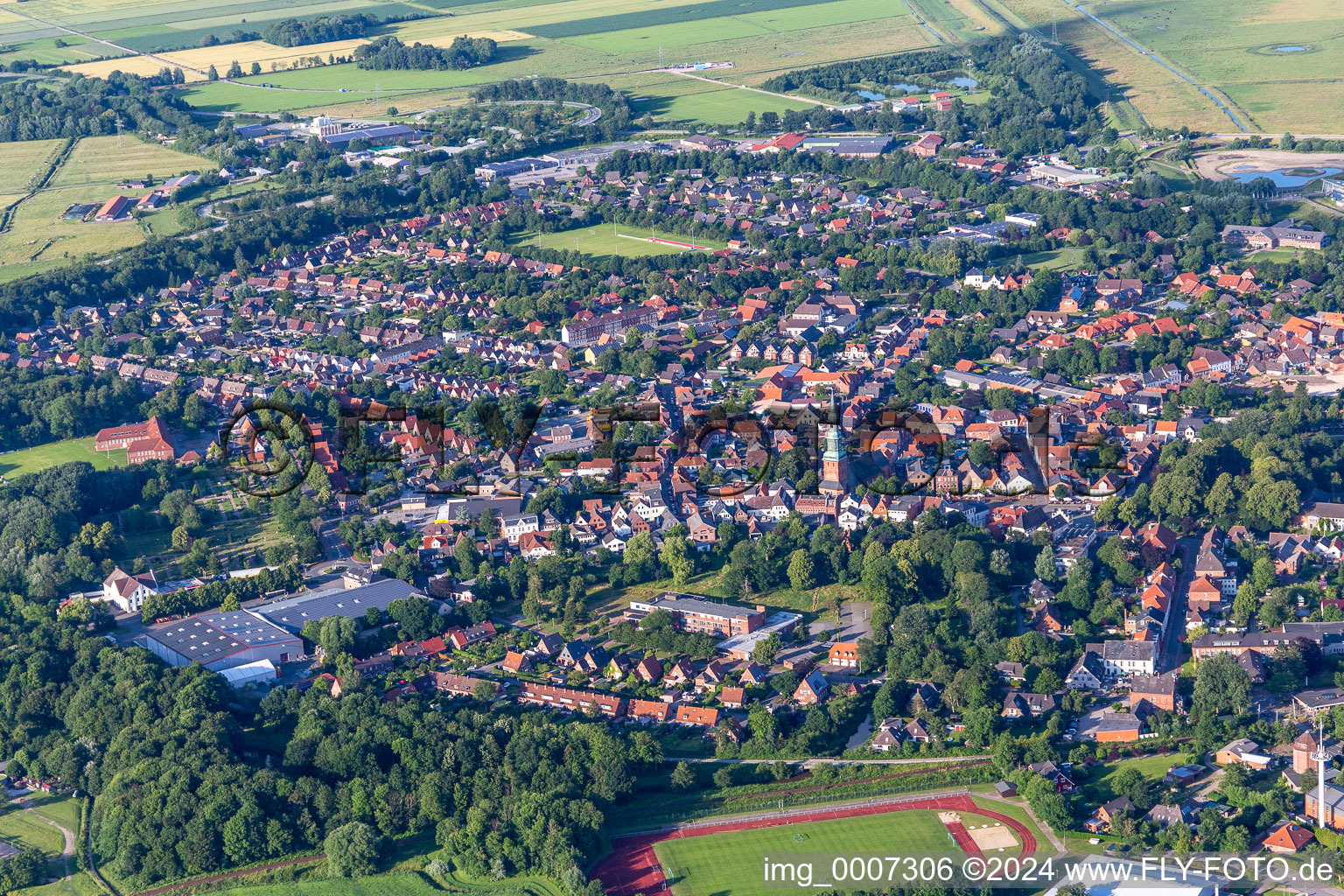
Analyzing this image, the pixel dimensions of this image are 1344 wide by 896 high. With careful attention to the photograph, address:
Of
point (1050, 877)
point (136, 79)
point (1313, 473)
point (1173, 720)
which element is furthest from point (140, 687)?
point (136, 79)

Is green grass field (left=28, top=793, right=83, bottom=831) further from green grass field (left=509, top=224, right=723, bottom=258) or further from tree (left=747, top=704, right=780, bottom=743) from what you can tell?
green grass field (left=509, top=224, right=723, bottom=258)

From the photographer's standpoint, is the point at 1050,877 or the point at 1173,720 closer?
the point at 1050,877

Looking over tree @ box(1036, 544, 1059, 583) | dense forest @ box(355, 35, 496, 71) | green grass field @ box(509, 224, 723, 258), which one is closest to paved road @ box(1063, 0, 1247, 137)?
green grass field @ box(509, 224, 723, 258)

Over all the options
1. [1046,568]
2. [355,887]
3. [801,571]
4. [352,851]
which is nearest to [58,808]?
[352,851]

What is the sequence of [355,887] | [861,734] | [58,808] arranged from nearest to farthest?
[355,887] → [58,808] → [861,734]

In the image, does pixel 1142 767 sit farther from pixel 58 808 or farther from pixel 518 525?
pixel 58 808

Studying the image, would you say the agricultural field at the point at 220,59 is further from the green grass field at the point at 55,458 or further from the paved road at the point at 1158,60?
the green grass field at the point at 55,458

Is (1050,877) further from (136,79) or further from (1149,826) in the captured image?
(136,79)
